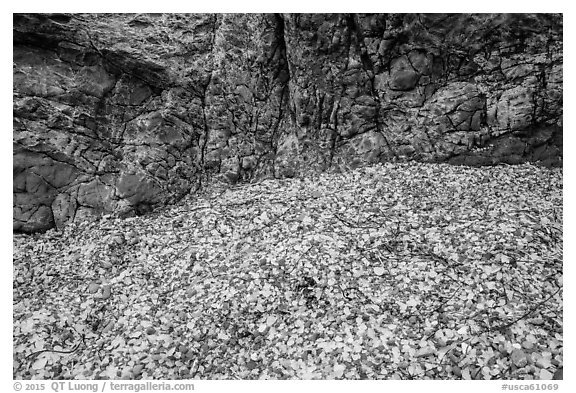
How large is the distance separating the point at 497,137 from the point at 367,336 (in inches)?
291

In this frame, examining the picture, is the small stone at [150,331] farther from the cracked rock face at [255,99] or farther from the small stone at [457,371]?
the small stone at [457,371]

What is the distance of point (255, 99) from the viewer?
1009cm

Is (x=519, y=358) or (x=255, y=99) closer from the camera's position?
(x=519, y=358)

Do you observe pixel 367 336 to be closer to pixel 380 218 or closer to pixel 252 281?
pixel 252 281

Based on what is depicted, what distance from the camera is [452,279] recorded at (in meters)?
5.90

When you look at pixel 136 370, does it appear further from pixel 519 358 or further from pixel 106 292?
pixel 519 358

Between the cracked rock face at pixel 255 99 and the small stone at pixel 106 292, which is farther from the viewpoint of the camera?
the cracked rock face at pixel 255 99

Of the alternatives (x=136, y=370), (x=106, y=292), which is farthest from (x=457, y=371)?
(x=106, y=292)

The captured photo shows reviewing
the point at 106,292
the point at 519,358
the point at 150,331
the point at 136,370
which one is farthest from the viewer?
the point at 106,292

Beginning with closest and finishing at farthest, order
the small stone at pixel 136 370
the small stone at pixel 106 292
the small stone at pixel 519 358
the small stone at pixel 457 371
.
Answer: the small stone at pixel 519 358 < the small stone at pixel 457 371 < the small stone at pixel 136 370 < the small stone at pixel 106 292

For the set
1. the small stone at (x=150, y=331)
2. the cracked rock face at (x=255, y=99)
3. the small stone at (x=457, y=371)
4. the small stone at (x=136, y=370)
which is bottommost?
the small stone at (x=136, y=370)

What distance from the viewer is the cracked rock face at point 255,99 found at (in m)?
8.34

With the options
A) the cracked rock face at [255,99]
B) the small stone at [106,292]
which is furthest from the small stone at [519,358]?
the small stone at [106,292]

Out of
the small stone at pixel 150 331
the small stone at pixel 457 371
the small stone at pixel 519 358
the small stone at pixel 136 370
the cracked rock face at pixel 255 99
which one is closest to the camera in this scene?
the small stone at pixel 519 358
